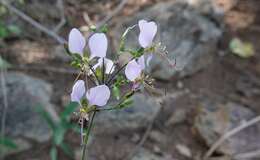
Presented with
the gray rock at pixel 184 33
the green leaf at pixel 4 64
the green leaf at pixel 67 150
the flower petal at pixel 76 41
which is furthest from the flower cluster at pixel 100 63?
the gray rock at pixel 184 33

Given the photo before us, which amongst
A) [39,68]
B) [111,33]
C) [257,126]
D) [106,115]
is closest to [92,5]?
[111,33]

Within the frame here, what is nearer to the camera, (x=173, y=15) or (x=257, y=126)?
(x=257, y=126)

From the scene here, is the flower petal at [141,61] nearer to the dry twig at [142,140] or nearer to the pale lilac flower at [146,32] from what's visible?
the pale lilac flower at [146,32]

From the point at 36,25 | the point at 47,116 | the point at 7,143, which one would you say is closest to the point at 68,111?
the point at 47,116

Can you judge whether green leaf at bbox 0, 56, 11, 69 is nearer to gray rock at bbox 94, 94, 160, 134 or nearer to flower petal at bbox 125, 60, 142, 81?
gray rock at bbox 94, 94, 160, 134

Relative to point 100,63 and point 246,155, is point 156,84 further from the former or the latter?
point 100,63

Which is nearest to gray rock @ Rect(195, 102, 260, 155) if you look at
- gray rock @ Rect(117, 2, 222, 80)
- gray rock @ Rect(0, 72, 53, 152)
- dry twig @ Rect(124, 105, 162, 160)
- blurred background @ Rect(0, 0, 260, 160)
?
blurred background @ Rect(0, 0, 260, 160)

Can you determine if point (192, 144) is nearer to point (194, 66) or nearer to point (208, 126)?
point (208, 126)
